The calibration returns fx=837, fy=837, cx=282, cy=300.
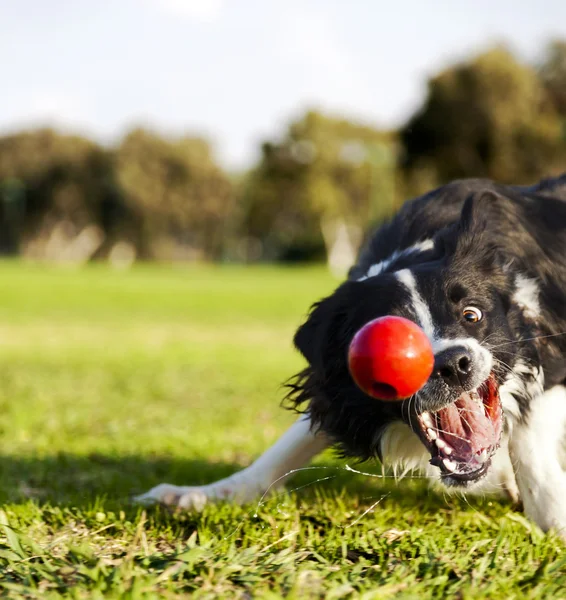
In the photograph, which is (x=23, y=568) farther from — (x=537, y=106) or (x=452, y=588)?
(x=537, y=106)

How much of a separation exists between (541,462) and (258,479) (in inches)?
51.5

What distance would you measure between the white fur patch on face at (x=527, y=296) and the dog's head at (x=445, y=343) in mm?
17

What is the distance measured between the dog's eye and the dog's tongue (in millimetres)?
279

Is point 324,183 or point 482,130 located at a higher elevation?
point 482,130

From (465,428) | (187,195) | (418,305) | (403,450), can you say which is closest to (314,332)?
(418,305)

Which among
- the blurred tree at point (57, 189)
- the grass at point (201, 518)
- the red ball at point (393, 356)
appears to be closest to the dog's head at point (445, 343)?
the red ball at point (393, 356)

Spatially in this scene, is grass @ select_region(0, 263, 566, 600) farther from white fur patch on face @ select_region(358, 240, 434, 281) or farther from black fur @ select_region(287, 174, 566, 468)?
white fur patch on face @ select_region(358, 240, 434, 281)

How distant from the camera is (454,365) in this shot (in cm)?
287

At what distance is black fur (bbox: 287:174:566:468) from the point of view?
314cm

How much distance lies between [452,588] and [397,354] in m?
0.73

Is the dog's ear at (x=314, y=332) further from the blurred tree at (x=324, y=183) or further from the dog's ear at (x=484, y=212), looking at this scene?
the blurred tree at (x=324, y=183)

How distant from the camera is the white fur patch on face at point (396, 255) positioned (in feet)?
11.9

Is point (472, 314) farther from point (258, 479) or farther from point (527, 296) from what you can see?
point (258, 479)

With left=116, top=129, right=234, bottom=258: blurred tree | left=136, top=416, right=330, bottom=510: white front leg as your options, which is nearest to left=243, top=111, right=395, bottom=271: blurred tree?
left=116, top=129, right=234, bottom=258: blurred tree
